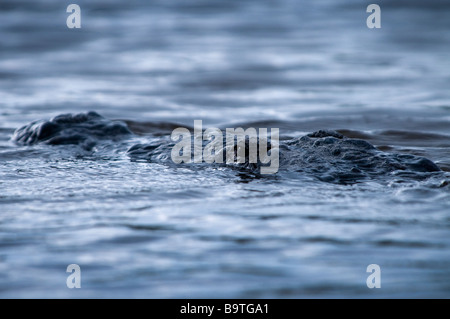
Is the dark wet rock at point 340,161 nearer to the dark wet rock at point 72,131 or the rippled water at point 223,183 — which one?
the rippled water at point 223,183

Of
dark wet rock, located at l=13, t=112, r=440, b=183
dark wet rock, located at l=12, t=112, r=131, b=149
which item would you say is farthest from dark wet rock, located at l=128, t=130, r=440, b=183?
dark wet rock, located at l=12, t=112, r=131, b=149

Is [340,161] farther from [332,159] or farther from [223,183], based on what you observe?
[223,183]

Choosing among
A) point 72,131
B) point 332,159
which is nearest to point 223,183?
point 332,159

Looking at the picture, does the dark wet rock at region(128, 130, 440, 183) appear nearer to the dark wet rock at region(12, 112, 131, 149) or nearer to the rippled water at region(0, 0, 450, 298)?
the rippled water at region(0, 0, 450, 298)

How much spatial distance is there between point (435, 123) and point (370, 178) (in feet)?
8.57

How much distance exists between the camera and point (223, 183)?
11.7 ft

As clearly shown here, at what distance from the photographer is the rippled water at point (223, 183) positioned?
2.43 m

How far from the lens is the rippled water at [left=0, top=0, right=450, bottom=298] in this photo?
2.43 meters

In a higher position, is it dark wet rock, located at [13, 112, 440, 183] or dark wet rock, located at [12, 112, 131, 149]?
dark wet rock, located at [12, 112, 131, 149]

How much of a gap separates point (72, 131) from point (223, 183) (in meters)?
1.78

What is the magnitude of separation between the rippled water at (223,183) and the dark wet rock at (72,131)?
129 millimetres

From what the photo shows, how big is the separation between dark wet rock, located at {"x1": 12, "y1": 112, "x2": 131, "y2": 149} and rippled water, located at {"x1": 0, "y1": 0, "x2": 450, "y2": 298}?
0.13 meters

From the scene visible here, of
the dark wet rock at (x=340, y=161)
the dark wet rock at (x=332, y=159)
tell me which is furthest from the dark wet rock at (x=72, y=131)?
the dark wet rock at (x=340, y=161)

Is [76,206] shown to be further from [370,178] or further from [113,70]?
[113,70]
